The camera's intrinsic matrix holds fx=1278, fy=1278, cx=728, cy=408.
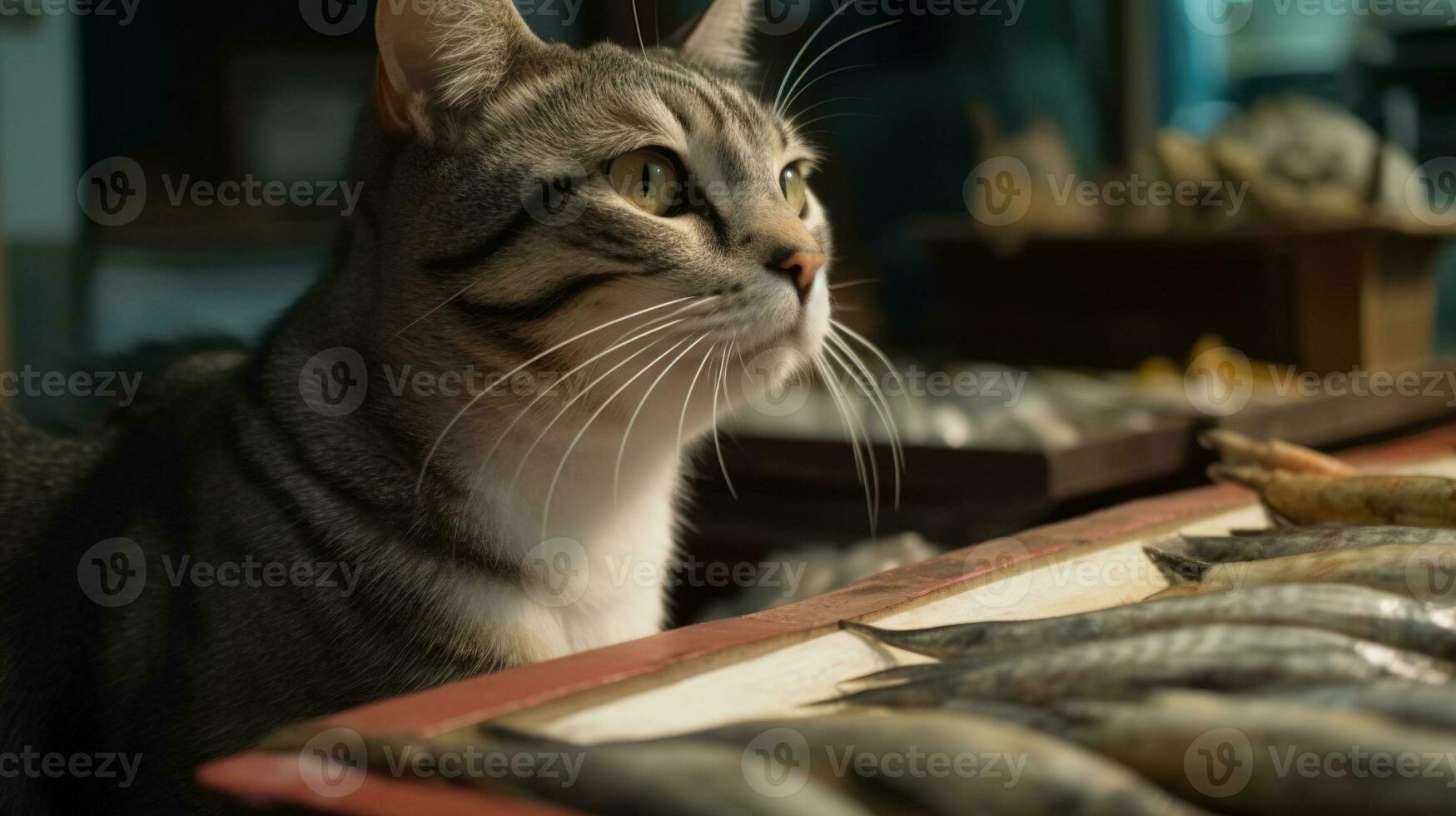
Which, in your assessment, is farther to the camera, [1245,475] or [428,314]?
[1245,475]

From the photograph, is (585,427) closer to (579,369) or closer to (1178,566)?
(579,369)

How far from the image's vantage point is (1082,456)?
2172mm

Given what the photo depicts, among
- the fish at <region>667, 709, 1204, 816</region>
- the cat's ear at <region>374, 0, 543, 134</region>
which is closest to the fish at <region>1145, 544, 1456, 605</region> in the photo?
the fish at <region>667, 709, 1204, 816</region>

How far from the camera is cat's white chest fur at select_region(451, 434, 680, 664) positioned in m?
1.28

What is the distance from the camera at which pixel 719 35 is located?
1.74 m

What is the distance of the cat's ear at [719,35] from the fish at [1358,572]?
961mm

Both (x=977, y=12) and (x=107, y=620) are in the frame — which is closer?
(x=107, y=620)

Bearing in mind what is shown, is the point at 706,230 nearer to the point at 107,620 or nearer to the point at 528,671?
the point at 528,671

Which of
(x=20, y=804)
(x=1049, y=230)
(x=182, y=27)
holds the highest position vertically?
(x=182, y=27)

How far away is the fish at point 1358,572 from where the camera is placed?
1.00m

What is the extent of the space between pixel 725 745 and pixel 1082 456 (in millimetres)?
1540

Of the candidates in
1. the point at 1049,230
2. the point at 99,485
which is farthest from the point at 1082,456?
the point at 99,485

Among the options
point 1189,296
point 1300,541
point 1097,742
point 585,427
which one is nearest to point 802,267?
point 585,427

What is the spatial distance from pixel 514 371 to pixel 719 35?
0.70 m
